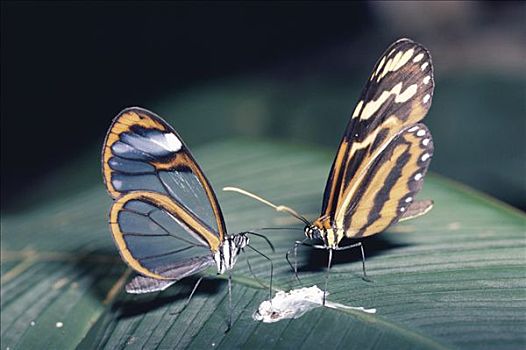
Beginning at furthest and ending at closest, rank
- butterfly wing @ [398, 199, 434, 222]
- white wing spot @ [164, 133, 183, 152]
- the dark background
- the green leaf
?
the dark background < butterfly wing @ [398, 199, 434, 222] < white wing spot @ [164, 133, 183, 152] < the green leaf

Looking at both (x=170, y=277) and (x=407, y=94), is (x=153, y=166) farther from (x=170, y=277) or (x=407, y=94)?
(x=407, y=94)

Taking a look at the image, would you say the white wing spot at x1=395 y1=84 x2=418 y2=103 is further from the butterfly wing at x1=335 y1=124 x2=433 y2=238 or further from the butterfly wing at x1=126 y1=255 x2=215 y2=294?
the butterfly wing at x1=126 y1=255 x2=215 y2=294

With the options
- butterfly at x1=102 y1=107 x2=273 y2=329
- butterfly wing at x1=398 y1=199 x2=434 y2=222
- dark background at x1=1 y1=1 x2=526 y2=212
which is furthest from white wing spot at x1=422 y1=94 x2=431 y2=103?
dark background at x1=1 y1=1 x2=526 y2=212

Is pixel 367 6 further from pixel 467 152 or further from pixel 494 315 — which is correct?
pixel 494 315

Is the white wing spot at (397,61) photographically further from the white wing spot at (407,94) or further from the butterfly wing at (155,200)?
the butterfly wing at (155,200)

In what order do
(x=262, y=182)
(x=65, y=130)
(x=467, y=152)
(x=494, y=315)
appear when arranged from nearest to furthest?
(x=494, y=315)
(x=262, y=182)
(x=467, y=152)
(x=65, y=130)

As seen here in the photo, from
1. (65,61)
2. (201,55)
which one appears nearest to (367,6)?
(201,55)

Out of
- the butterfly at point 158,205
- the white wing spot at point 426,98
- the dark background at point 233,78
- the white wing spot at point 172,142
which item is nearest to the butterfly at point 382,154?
the white wing spot at point 426,98
